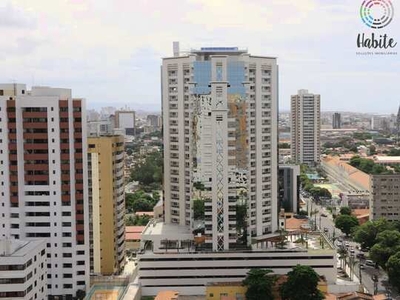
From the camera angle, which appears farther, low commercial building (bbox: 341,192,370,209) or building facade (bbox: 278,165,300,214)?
low commercial building (bbox: 341,192,370,209)

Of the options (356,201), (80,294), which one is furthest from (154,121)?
(80,294)

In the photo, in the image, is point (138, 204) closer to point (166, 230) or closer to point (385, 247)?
point (166, 230)

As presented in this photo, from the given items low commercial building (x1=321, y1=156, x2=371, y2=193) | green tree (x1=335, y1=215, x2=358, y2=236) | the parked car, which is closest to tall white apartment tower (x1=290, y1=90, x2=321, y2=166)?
low commercial building (x1=321, y1=156, x2=371, y2=193)

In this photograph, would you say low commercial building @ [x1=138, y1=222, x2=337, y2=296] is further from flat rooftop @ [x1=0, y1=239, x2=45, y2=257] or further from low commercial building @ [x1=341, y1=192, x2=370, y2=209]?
low commercial building @ [x1=341, y1=192, x2=370, y2=209]

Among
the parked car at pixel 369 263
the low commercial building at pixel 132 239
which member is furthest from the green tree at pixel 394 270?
the low commercial building at pixel 132 239

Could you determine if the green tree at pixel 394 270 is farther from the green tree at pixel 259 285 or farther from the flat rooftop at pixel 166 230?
the flat rooftop at pixel 166 230
